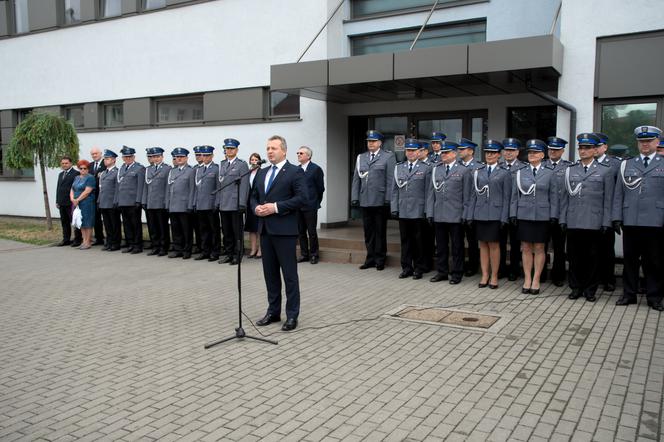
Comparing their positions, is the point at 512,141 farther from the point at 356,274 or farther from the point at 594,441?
the point at 594,441

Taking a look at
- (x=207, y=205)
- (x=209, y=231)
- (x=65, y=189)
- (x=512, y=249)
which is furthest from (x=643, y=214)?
(x=65, y=189)

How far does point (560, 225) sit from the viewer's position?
7.91 metres

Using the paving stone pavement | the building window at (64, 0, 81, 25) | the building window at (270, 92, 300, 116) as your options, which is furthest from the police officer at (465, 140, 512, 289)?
the building window at (64, 0, 81, 25)

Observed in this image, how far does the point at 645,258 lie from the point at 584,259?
28.1 inches

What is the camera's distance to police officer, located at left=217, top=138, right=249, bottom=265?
10.9 metres

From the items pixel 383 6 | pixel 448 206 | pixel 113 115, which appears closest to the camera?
pixel 448 206

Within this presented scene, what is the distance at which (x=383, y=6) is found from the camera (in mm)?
12875

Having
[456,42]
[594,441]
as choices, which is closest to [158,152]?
[456,42]

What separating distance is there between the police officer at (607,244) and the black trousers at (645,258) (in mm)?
302

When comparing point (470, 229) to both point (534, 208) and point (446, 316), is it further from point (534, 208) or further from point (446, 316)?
point (446, 316)

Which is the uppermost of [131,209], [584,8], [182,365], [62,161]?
[584,8]

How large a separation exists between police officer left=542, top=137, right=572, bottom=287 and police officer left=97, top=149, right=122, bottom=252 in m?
8.74

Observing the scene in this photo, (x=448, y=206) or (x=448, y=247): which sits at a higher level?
(x=448, y=206)

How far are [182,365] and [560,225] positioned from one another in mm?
5176
